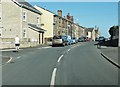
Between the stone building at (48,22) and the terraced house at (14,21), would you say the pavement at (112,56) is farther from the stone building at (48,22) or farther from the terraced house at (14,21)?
the stone building at (48,22)

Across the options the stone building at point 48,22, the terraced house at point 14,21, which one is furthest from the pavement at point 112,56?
the stone building at point 48,22

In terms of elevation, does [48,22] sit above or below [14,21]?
above

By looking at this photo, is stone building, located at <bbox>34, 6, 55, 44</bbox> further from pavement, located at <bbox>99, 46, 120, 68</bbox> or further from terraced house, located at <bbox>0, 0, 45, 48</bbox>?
pavement, located at <bbox>99, 46, 120, 68</bbox>

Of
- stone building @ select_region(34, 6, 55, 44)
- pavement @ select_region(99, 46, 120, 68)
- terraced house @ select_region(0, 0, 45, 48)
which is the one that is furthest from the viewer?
stone building @ select_region(34, 6, 55, 44)

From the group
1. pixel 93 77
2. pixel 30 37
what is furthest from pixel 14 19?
pixel 93 77

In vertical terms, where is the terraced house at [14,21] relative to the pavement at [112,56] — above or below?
above

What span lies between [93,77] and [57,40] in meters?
38.6

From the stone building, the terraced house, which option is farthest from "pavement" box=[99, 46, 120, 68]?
the stone building

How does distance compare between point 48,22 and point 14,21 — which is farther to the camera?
point 48,22

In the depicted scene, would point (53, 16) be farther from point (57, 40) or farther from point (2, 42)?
point (2, 42)

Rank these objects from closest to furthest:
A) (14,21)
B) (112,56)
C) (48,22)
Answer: (112,56)
(14,21)
(48,22)

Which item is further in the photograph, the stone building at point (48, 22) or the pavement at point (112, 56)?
the stone building at point (48, 22)

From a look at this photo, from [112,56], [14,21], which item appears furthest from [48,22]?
[112,56]

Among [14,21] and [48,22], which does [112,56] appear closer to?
[14,21]
